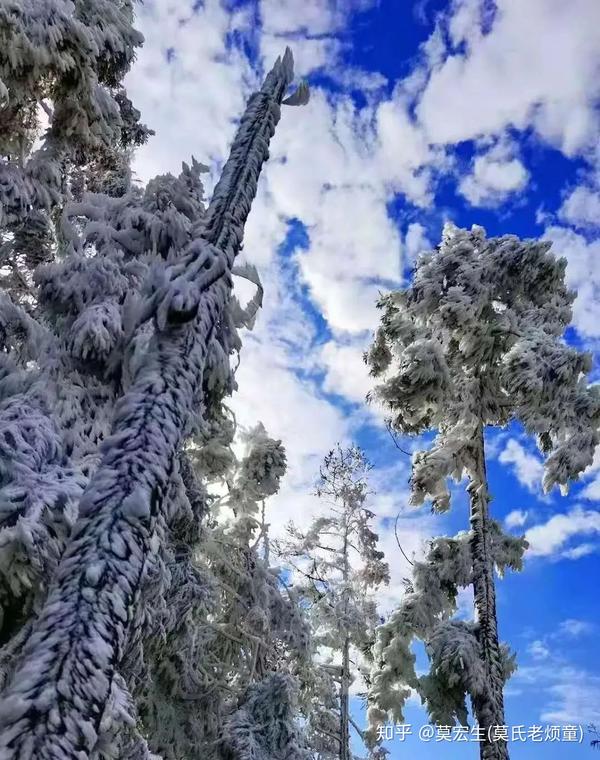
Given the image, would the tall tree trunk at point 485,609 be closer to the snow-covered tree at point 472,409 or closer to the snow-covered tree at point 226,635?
the snow-covered tree at point 472,409

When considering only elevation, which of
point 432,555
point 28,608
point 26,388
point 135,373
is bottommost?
point 28,608

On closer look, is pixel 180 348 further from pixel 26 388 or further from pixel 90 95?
pixel 90 95

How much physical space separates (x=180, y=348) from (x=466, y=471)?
8.02m

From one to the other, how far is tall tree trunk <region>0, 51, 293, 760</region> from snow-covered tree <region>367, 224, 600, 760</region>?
6261mm

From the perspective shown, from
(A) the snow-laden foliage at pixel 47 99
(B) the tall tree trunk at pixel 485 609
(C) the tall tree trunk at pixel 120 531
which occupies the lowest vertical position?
(C) the tall tree trunk at pixel 120 531

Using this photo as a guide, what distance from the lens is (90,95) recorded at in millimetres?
7234

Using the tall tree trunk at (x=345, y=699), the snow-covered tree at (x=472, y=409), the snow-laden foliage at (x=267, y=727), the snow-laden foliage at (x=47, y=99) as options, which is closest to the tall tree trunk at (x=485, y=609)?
the snow-covered tree at (x=472, y=409)

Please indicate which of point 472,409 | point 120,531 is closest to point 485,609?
point 472,409

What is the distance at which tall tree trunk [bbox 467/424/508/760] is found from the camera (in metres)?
8.59

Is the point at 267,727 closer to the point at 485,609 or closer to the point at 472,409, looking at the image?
the point at 485,609

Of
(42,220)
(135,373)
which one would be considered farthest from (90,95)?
(135,373)

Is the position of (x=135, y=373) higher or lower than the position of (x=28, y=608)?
higher

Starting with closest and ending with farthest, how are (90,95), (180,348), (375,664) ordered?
(180,348) < (90,95) < (375,664)

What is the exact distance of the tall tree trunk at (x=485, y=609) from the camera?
859cm
